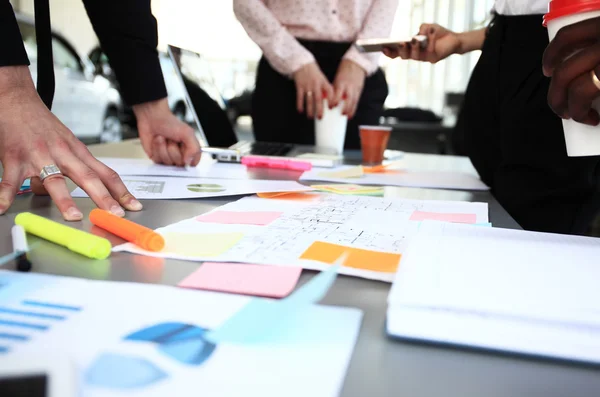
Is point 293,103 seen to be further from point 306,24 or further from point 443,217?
point 443,217

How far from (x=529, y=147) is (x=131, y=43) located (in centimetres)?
76

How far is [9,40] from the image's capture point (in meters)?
0.65

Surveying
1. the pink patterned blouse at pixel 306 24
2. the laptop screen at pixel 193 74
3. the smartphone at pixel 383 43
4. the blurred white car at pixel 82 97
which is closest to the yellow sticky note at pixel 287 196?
the laptop screen at pixel 193 74

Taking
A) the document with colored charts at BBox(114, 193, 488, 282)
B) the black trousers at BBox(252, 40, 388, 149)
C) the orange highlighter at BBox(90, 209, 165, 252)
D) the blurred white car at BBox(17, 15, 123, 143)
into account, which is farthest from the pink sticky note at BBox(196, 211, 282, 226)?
the blurred white car at BBox(17, 15, 123, 143)

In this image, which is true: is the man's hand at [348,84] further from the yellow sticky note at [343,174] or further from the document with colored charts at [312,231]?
the document with colored charts at [312,231]

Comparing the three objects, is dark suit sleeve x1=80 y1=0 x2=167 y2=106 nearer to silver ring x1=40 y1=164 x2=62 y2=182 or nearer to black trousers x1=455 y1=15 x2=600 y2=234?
silver ring x1=40 y1=164 x2=62 y2=182

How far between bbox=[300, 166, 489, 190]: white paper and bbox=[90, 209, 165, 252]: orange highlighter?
1.62 feet

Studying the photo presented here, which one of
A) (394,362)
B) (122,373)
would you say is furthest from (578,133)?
(122,373)

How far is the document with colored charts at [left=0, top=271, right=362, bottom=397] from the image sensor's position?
264 millimetres

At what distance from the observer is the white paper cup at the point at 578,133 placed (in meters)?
0.54

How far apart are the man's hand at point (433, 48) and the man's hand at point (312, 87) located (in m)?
0.18

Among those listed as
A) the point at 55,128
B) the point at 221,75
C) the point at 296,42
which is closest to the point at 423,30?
the point at 296,42

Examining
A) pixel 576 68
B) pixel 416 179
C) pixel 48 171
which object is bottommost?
pixel 416 179

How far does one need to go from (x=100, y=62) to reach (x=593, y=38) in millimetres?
5900
